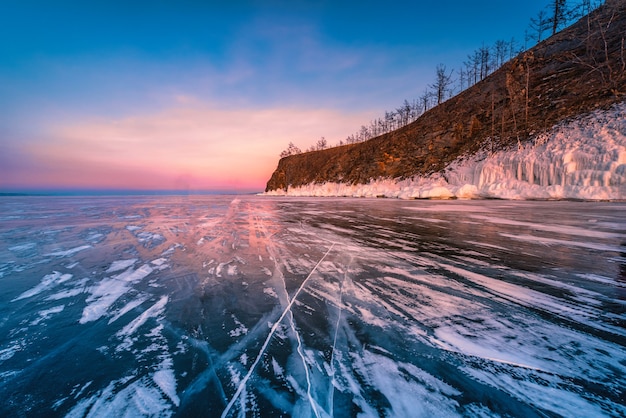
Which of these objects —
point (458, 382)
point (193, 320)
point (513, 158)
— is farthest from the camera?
point (513, 158)

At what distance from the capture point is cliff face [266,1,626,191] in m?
20.5

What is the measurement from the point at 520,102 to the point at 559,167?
597 inches

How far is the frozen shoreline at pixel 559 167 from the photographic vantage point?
46.1 feet

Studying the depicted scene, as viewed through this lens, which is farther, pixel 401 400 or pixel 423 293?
pixel 423 293

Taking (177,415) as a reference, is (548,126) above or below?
above

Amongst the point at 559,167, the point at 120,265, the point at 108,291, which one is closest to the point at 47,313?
the point at 108,291

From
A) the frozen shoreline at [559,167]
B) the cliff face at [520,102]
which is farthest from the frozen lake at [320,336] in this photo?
the cliff face at [520,102]

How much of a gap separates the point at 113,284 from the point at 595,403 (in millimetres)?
3963

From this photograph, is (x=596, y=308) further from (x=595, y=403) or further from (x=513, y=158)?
(x=513, y=158)

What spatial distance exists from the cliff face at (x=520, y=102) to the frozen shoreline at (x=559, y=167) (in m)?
2.11

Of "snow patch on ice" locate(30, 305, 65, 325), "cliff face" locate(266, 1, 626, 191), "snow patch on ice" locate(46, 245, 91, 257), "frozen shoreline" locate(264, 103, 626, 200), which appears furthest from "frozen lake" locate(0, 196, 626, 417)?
"cliff face" locate(266, 1, 626, 191)

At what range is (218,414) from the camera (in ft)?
3.61

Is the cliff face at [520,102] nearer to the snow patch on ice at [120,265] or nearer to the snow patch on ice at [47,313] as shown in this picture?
the snow patch on ice at [120,265]

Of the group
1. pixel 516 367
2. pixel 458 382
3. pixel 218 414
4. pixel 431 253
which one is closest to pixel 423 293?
pixel 516 367
